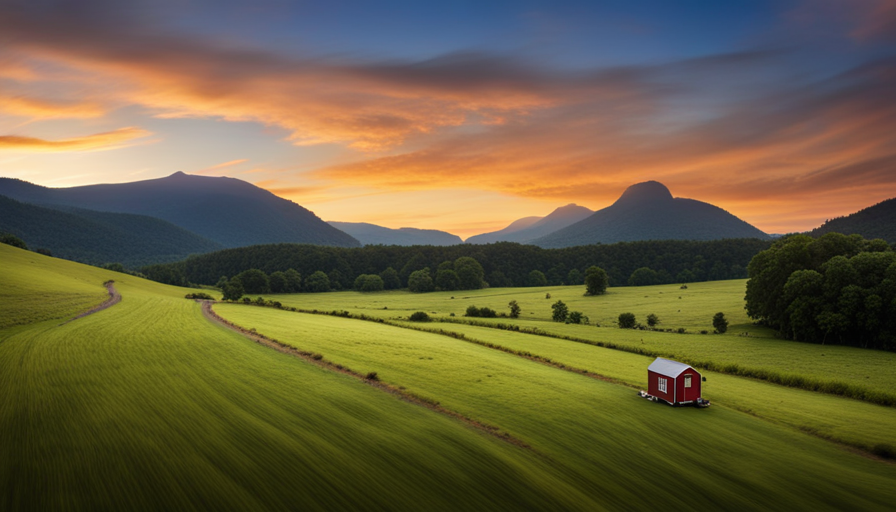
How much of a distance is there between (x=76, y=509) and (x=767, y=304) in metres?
73.0

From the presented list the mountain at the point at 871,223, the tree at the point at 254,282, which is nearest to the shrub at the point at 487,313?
the tree at the point at 254,282

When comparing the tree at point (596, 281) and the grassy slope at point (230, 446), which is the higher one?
the tree at point (596, 281)

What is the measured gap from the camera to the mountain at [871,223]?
148875 millimetres

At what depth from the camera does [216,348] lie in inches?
1115

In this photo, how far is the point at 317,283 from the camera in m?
151

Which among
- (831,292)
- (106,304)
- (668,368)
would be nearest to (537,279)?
(831,292)

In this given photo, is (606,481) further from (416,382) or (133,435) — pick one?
(133,435)

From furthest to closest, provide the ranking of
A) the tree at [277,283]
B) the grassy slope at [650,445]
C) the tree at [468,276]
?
the tree at [468,276] → the tree at [277,283] → the grassy slope at [650,445]

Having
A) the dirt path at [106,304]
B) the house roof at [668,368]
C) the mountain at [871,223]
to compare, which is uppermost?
the mountain at [871,223]

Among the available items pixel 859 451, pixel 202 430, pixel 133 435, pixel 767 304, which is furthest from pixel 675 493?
pixel 767 304

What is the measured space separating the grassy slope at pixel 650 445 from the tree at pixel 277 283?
123 metres

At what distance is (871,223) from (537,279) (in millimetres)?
126670

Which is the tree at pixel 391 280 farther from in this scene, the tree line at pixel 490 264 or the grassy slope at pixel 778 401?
the grassy slope at pixel 778 401

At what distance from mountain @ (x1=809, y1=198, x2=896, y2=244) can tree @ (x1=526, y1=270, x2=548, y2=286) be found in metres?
89.7
